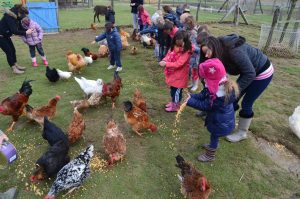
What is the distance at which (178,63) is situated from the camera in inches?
216

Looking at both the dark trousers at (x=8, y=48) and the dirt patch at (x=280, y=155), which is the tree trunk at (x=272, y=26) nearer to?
the dirt patch at (x=280, y=155)

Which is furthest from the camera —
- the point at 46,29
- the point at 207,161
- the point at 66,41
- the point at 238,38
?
the point at 46,29

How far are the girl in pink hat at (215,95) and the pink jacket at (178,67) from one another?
138 cm

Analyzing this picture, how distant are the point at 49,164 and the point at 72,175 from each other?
426mm

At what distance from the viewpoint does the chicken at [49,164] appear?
3.81 meters

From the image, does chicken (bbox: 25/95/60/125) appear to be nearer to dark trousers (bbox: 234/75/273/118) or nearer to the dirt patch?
dark trousers (bbox: 234/75/273/118)

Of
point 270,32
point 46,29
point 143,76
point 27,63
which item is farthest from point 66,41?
point 270,32

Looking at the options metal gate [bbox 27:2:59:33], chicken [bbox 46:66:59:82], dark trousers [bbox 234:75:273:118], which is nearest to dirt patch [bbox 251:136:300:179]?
dark trousers [bbox 234:75:273:118]

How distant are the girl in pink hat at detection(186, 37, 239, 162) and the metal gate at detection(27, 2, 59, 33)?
450 inches

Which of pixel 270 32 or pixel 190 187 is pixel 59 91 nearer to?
pixel 190 187

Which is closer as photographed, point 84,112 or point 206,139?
point 206,139

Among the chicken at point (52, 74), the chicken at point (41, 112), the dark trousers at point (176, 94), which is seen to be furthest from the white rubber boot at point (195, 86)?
the chicken at point (52, 74)

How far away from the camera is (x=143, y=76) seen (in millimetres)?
8273

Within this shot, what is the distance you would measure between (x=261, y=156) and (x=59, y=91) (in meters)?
5.01
